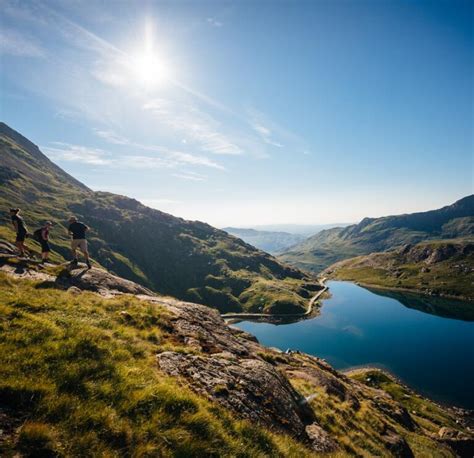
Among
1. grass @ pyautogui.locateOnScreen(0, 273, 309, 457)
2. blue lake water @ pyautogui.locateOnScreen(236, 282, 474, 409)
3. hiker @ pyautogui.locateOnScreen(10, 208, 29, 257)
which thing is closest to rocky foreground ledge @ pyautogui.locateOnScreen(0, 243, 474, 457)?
grass @ pyautogui.locateOnScreen(0, 273, 309, 457)

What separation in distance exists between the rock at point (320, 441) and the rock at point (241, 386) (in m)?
0.79

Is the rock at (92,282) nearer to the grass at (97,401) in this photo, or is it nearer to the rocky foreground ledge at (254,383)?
the rocky foreground ledge at (254,383)

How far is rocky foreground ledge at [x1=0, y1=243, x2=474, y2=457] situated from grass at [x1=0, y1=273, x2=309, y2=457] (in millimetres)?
2003

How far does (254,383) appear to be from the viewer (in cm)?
1562

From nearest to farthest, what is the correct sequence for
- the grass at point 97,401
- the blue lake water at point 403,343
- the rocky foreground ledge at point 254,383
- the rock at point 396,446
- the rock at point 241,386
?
the grass at point 97,401, the rock at point 241,386, the rocky foreground ledge at point 254,383, the rock at point 396,446, the blue lake water at point 403,343

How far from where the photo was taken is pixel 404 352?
436 feet

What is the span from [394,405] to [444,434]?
1298 centimetres

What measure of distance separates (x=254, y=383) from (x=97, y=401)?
31.2 feet

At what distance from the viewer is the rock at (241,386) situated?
12734 millimetres

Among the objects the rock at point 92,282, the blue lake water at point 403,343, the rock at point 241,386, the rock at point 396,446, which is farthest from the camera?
the blue lake water at point 403,343

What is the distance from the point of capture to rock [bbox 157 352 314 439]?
12734 millimetres

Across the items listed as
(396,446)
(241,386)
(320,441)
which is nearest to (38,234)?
(241,386)

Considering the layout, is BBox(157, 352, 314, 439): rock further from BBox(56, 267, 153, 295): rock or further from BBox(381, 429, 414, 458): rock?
BBox(381, 429, 414, 458): rock

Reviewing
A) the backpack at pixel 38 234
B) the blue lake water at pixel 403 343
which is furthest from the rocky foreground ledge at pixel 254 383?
the blue lake water at pixel 403 343
